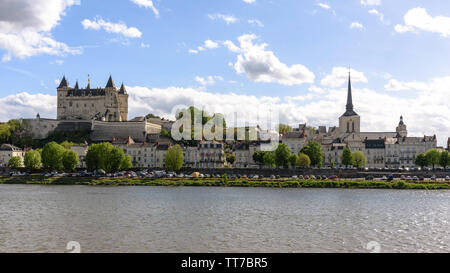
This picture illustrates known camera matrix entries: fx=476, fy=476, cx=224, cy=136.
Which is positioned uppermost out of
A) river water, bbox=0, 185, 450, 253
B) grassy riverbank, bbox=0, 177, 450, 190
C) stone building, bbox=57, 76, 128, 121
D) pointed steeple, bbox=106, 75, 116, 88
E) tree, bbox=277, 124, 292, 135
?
pointed steeple, bbox=106, 75, 116, 88

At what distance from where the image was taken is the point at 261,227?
23.1 meters

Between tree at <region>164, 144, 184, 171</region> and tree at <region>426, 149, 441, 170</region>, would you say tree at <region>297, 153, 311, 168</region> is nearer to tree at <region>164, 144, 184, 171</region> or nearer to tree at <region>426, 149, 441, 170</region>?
tree at <region>164, 144, 184, 171</region>

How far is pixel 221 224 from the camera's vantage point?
78.3 feet

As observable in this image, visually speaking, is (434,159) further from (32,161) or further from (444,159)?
(32,161)

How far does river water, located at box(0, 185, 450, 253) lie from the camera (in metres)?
18.6

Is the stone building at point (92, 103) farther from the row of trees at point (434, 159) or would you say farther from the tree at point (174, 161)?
the row of trees at point (434, 159)

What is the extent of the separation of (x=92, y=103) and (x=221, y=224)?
8951 cm

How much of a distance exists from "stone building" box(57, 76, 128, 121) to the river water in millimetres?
71059

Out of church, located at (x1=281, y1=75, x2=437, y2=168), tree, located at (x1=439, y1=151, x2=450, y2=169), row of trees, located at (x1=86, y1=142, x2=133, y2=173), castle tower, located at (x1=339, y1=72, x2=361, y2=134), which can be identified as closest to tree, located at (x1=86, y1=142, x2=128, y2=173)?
row of trees, located at (x1=86, y1=142, x2=133, y2=173)

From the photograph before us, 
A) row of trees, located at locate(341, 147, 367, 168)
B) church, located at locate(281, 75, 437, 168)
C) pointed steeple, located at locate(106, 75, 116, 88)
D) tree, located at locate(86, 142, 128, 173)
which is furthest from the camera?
pointed steeple, located at locate(106, 75, 116, 88)

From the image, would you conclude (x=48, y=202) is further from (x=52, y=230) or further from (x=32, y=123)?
(x=32, y=123)

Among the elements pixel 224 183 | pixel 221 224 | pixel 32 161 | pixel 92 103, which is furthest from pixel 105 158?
pixel 92 103

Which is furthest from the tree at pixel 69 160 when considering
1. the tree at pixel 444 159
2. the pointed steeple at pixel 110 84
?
the tree at pixel 444 159
